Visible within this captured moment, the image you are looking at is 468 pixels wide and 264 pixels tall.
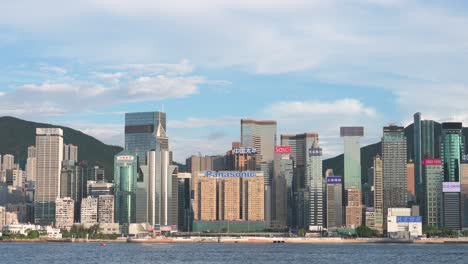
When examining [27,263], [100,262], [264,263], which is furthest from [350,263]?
[27,263]

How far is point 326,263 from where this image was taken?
5891 inches

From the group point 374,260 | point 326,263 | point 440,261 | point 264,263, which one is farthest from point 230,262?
point 440,261

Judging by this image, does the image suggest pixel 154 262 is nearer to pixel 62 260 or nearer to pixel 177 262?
pixel 177 262

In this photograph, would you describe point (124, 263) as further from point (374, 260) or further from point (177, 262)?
point (374, 260)

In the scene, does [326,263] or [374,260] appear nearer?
[326,263]

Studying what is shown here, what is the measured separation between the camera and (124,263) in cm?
14462

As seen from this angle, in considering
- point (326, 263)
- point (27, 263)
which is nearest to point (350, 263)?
point (326, 263)

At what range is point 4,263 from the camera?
14438cm

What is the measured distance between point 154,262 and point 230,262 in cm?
1323

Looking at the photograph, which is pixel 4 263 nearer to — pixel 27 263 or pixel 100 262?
pixel 27 263

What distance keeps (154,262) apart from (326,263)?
29.6m

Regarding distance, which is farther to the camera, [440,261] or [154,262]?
[440,261]

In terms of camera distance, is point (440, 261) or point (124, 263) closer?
point (124, 263)

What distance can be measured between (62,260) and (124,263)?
1640 cm
